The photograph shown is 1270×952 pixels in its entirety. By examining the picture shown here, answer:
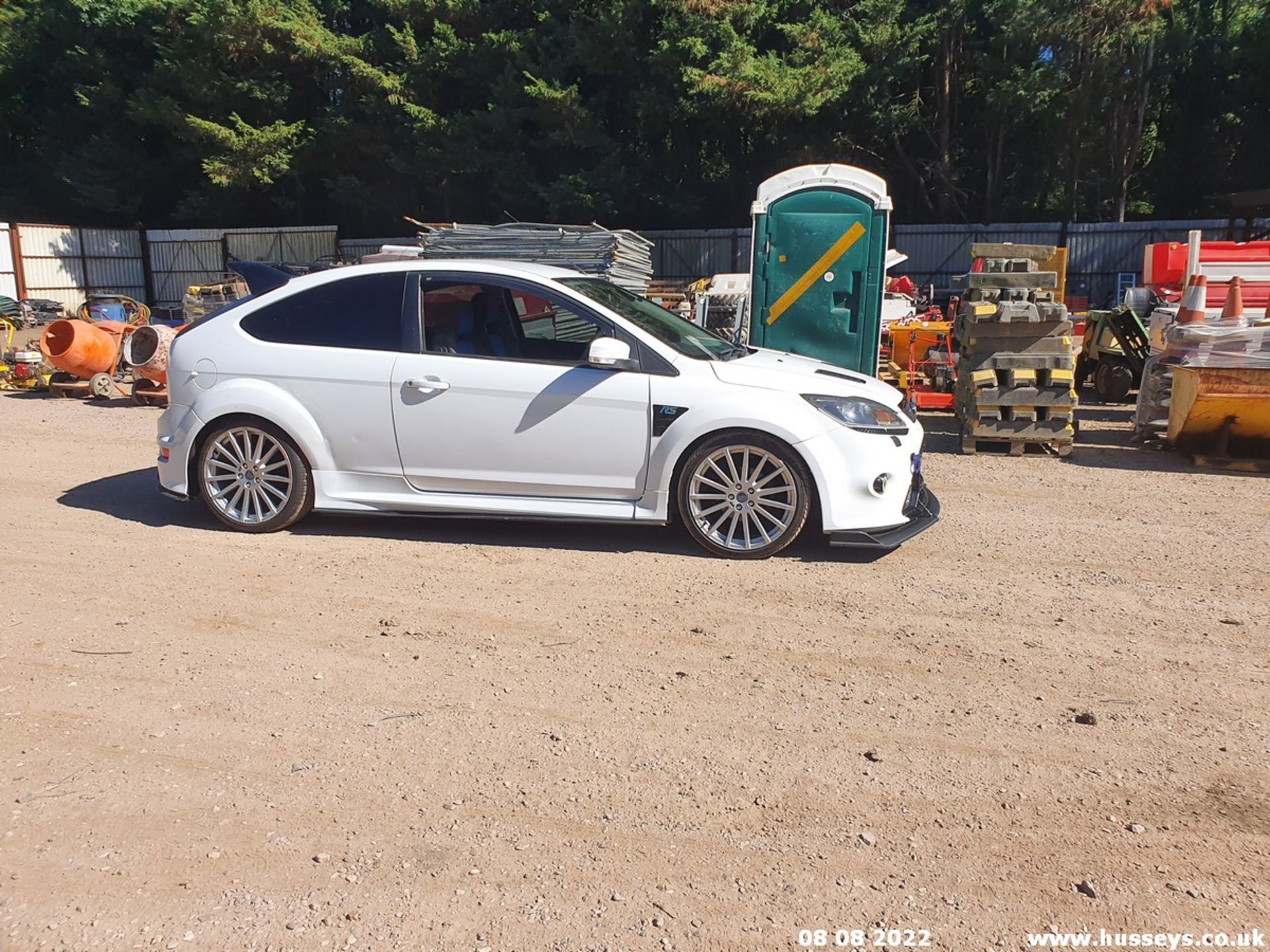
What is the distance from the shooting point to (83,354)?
528 inches

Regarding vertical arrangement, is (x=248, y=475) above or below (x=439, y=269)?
below

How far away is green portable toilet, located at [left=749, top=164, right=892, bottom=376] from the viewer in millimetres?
10469

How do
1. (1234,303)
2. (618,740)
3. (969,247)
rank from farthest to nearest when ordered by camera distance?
(969,247), (1234,303), (618,740)

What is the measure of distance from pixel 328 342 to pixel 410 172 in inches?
1056

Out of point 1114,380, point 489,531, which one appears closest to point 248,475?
point 489,531

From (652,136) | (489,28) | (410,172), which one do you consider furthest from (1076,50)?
(410,172)

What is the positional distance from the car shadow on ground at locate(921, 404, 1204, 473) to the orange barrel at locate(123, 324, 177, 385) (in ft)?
28.8

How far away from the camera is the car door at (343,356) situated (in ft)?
20.9

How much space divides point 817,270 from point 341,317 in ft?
18.2

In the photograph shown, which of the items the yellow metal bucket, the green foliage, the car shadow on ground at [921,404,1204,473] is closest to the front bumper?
the car shadow on ground at [921,404,1204,473]

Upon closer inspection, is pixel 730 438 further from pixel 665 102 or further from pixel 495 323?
pixel 665 102

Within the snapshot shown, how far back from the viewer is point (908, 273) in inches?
1161

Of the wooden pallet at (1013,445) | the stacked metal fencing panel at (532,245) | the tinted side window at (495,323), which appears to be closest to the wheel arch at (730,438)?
the tinted side window at (495,323)

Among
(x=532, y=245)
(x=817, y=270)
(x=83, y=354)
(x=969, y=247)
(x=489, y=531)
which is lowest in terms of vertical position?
(x=489, y=531)
